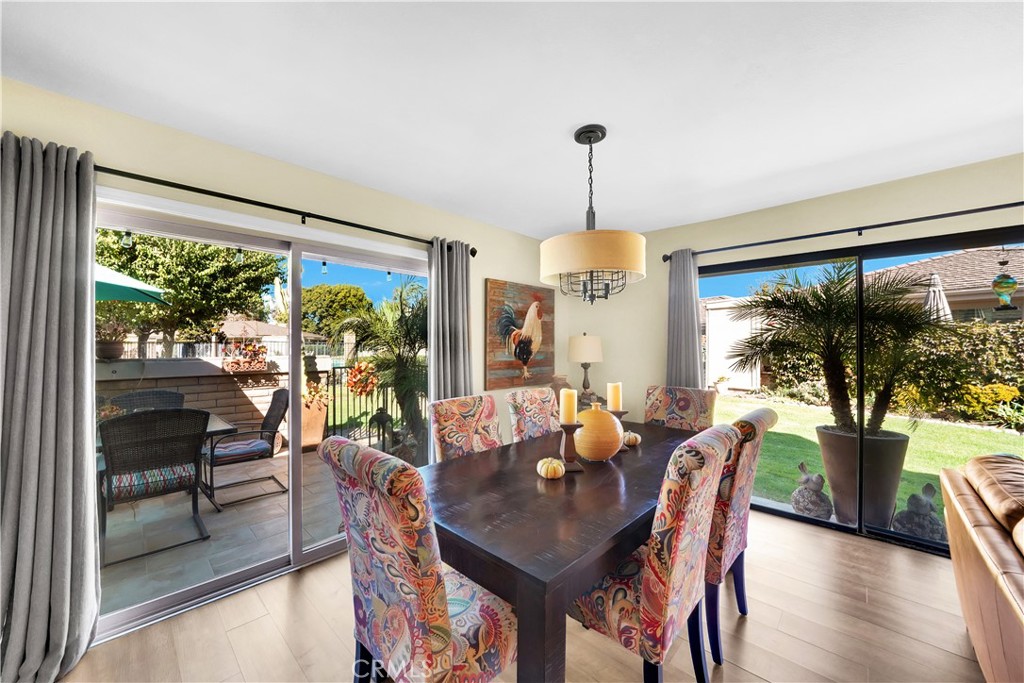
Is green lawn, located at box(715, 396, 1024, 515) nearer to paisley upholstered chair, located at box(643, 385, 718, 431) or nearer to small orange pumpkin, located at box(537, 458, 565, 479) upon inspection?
paisley upholstered chair, located at box(643, 385, 718, 431)

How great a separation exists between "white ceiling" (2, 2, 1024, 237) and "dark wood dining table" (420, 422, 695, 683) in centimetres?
171

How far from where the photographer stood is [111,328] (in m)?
1.99

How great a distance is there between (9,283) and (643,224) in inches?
155

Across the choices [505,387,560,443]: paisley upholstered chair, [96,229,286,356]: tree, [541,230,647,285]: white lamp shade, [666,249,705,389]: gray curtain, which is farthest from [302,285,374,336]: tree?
[666,249,705,389]: gray curtain

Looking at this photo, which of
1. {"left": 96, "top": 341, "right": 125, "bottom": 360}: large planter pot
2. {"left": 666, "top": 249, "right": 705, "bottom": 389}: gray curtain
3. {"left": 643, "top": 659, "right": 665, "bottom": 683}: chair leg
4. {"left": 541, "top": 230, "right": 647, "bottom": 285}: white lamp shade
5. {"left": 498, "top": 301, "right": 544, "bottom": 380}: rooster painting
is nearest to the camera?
{"left": 643, "top": 659, "right": 665, "bottom": 683}: chair leg

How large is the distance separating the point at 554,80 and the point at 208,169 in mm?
1883

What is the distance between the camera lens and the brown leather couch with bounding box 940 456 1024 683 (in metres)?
1.18

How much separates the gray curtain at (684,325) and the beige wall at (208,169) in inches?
68.5

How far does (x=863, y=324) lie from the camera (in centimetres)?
293

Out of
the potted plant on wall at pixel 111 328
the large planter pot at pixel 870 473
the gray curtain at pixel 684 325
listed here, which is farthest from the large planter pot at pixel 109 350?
the large planter pot at pixel 870 473

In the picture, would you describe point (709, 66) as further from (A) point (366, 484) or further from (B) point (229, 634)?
(B) point (229, 634)

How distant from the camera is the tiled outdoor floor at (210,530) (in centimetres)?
207

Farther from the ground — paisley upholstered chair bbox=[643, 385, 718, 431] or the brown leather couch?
paisley upholstered chair bbox=[643, 385, 718, 431]

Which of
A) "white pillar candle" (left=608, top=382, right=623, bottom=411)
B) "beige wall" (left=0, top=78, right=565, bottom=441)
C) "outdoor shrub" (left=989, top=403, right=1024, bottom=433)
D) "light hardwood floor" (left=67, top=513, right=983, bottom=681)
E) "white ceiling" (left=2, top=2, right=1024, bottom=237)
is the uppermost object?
"white ceiling" (left=2, top=2, right=1024, bottom=237)
